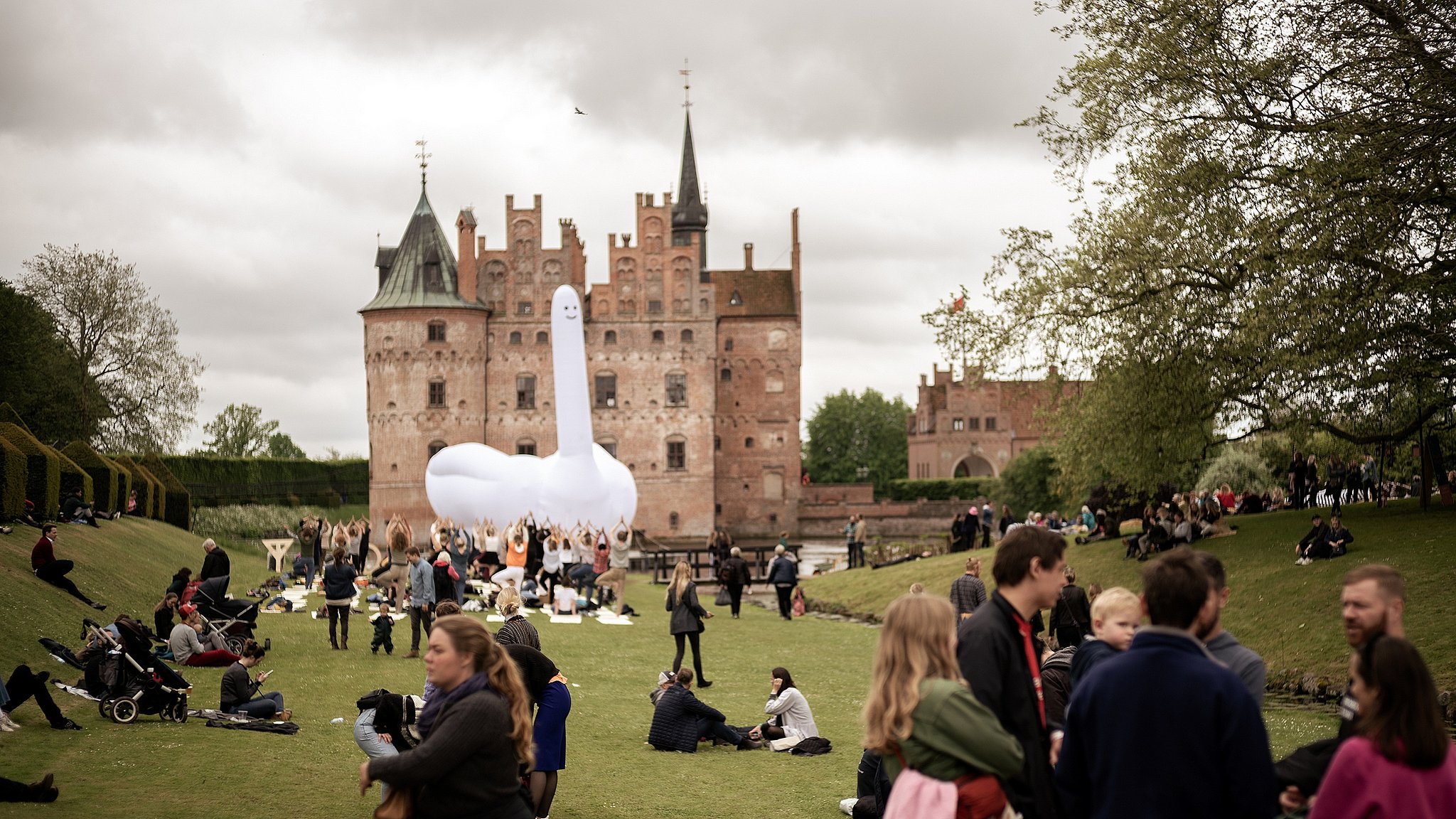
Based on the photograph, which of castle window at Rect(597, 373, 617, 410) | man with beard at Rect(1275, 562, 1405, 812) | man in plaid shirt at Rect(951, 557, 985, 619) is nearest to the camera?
man with beard at Rect(1275, 562, 1405, 812)

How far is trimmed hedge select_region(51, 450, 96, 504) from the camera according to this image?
26400 millimetres

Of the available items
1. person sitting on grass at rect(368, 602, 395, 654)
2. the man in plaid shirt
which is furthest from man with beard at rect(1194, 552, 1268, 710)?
person sitting on grass at rect(368, 602, 395, 654)

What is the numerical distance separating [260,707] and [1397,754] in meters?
10.2

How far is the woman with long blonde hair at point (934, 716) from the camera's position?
14.1 feet

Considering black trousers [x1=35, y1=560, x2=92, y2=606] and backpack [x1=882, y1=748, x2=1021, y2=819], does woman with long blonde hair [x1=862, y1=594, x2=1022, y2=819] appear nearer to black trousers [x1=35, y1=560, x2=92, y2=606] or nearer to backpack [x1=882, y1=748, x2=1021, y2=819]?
backpack [x1=882, y1=748, x2=1021, y2=819]

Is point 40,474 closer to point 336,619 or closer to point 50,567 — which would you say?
point 50,567

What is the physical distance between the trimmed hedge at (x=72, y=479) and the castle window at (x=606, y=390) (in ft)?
111

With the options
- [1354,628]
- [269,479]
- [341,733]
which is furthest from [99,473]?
[269,479]

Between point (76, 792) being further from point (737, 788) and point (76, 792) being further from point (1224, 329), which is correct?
point (1224, 329)

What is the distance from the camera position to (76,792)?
888 centimetres

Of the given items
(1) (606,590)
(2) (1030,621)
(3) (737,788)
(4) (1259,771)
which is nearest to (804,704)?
(3) (737,788)

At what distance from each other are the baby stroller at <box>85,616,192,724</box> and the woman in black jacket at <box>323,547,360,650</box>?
4760 mm

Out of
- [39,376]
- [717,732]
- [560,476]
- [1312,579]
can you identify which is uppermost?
[39,376]

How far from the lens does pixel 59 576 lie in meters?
17.4
